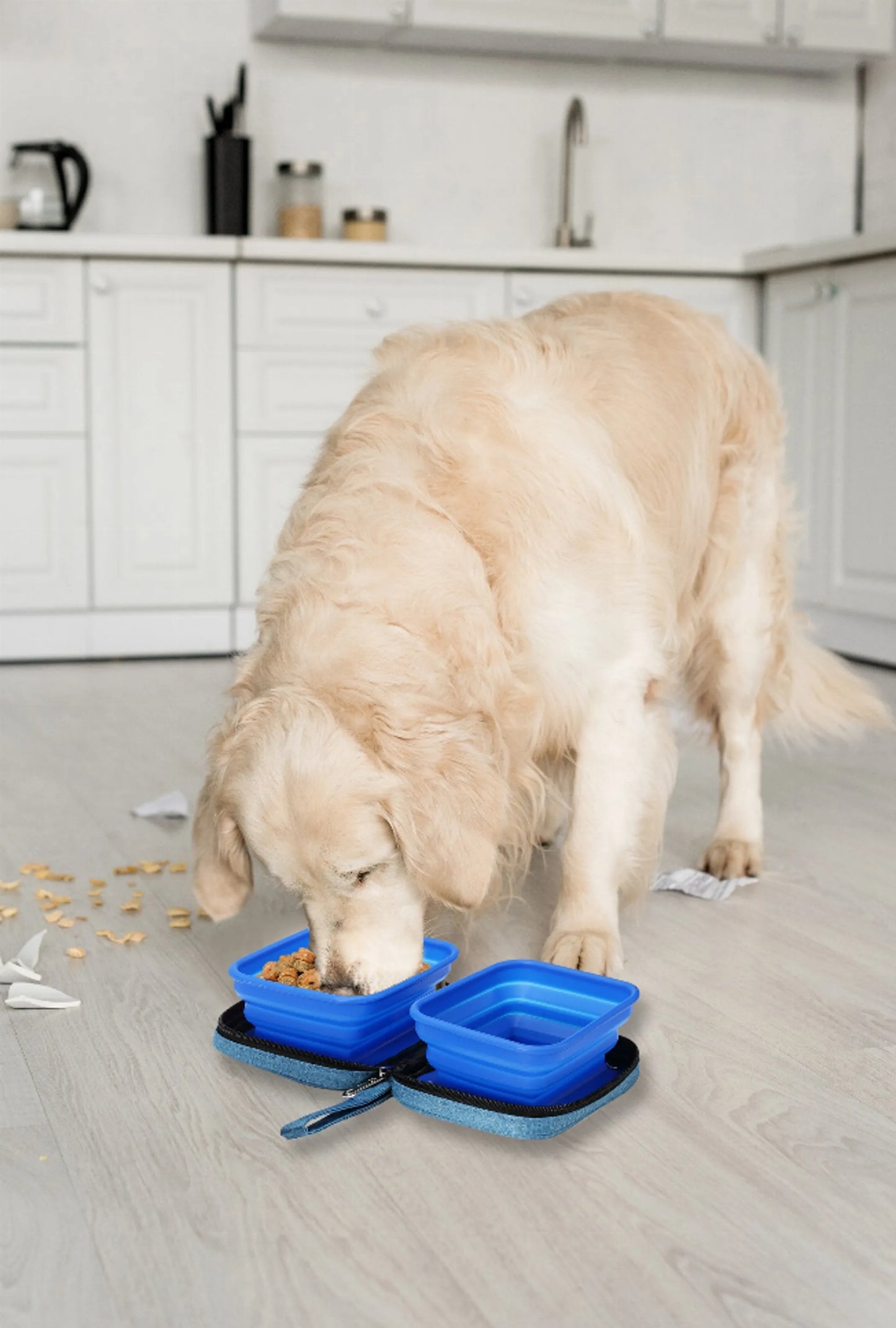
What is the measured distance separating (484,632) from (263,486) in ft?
9.39

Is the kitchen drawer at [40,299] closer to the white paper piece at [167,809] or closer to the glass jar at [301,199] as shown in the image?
the glass jar at [301,199]

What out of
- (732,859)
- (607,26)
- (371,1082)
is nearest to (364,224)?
(607,26)

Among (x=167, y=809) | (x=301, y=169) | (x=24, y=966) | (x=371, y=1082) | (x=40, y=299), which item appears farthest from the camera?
(x=301, y=169)

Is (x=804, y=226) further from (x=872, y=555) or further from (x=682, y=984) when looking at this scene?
(x=682, y=984)

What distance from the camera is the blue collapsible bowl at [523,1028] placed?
4.20 feet

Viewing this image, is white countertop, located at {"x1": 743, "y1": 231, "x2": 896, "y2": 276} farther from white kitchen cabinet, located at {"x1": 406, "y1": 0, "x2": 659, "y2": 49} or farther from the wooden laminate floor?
the wooden laminate floor

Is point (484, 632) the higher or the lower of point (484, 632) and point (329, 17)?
the lower

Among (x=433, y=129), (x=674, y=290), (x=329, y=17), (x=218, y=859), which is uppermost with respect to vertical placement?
(x=329, y=17)

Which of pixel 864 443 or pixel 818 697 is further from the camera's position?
pixel 864 443

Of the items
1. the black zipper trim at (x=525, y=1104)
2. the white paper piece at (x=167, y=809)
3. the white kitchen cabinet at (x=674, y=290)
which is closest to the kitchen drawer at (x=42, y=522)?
the white kitchen cabinet at (x=674, y=290)

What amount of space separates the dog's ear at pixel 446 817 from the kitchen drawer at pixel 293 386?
9.65 feet

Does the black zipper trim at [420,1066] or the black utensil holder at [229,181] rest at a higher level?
the black utensil holder at [229,181]

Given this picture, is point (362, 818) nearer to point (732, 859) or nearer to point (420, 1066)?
point (420, 1066)

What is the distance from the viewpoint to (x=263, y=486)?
14.0ft
